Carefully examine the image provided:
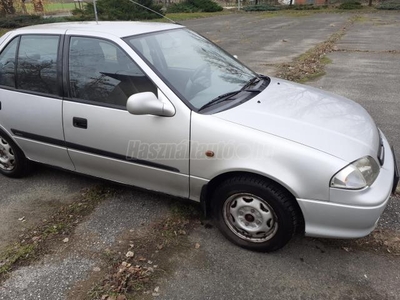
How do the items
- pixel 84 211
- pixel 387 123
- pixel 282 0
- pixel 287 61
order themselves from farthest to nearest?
pixel 282 0 → pixel 287 61 → pixel 387 123 → pixel 84 211

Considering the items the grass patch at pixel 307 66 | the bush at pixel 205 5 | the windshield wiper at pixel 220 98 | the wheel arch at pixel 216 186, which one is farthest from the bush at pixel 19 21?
the wheel arch at pixel 216 186

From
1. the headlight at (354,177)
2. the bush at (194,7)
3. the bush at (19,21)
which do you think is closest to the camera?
the headlight at (354,177)

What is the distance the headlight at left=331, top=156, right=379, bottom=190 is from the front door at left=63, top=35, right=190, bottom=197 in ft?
3.41

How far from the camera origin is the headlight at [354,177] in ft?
7.03

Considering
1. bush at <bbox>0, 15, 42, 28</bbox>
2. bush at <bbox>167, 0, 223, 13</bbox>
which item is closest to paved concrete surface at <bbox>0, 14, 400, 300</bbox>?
bush at <bbox>0, 15, 42, 28</bbox>

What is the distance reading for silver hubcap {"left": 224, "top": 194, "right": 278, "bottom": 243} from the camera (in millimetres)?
2451

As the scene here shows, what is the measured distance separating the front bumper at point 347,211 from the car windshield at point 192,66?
3.57 feet

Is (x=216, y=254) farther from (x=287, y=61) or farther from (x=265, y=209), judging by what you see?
(x=287, y=61)

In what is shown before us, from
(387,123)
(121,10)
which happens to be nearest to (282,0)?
(121,10)

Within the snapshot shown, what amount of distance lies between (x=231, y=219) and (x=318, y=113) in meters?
1.04

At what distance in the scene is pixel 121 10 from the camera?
20.4 metres

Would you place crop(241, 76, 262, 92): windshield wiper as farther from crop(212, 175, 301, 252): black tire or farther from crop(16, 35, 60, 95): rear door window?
crop(16, 35, 60, 95): rear door window

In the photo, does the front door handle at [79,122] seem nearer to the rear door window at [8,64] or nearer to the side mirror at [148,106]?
the side mirror at [148,106]

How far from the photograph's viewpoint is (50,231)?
9.37 ft
